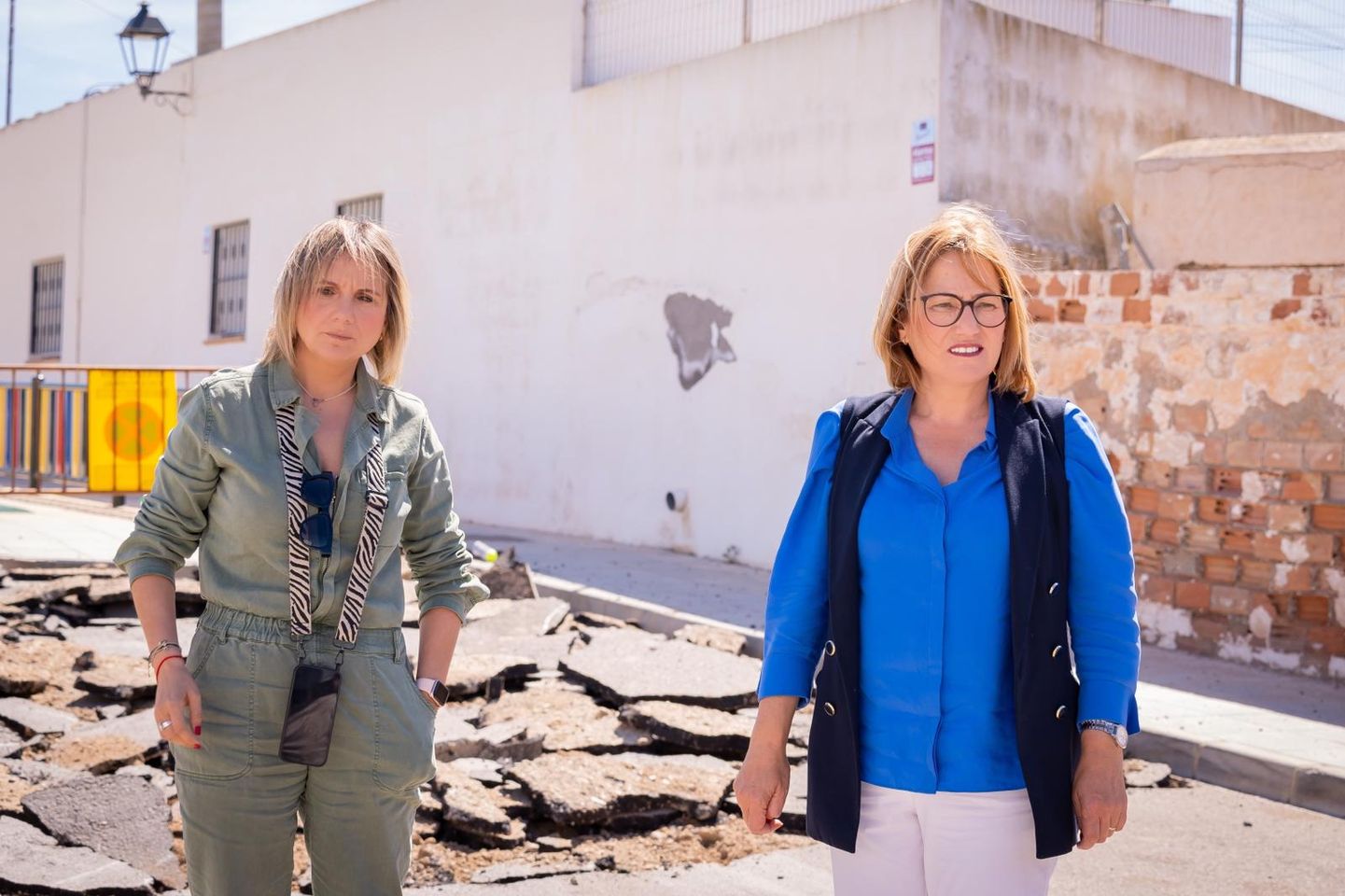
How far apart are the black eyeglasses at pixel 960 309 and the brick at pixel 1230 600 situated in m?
6.43

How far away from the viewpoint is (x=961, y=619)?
2461mm

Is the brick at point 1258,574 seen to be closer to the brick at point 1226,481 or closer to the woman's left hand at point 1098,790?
the brick at point 1226,481

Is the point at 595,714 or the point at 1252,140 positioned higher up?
the point at 1252,140

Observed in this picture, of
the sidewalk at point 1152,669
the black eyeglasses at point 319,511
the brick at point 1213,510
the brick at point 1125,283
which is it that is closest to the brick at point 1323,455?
the brick at point 1213,510

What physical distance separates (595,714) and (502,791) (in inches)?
47.6

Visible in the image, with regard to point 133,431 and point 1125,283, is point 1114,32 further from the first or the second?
point 133,431

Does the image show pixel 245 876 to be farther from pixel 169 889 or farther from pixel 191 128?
pixel 191 128

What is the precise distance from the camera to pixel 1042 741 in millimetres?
2398

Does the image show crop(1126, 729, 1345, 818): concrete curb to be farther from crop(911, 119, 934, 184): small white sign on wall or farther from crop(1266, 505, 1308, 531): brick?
crop(911, 119, 934, 184): small white sign on wall

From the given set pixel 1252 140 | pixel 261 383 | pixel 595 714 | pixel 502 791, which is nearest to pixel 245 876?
pixel 261 383

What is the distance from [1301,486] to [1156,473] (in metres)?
0.88

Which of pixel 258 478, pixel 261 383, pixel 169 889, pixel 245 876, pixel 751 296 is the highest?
pixel 751 296

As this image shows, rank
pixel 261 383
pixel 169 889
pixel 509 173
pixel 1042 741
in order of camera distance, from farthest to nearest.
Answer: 1. pixel 509 173
2. pixel 169 889
3. pixel 261 383
4. pixel 1042 741

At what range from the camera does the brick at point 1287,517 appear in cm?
817
